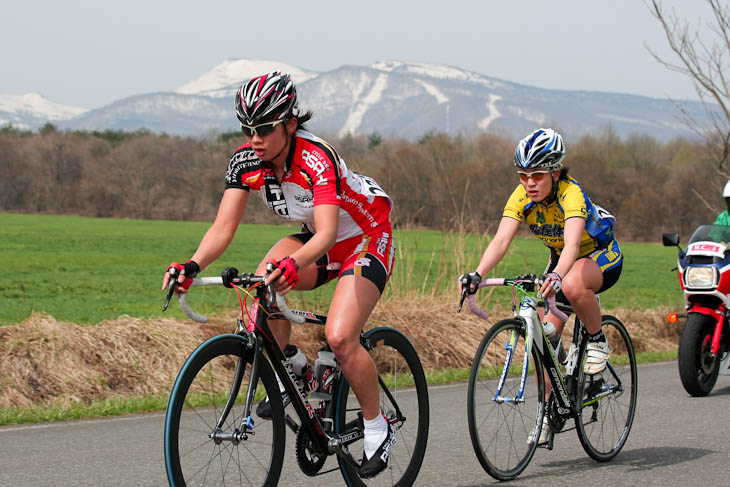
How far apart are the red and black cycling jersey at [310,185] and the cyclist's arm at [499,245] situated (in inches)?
44.3

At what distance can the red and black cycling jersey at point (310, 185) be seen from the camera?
14.5ft

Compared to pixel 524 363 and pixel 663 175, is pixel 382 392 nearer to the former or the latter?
pixel 524 363

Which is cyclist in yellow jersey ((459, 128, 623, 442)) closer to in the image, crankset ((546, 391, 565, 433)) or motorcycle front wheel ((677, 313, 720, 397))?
crankset ((546, 391, 565, 433))

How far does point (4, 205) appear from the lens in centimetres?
9350

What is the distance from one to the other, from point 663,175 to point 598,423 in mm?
84539

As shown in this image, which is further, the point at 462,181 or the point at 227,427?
the point at 462,181

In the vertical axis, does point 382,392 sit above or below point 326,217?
below

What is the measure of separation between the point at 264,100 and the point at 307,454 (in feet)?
5.61

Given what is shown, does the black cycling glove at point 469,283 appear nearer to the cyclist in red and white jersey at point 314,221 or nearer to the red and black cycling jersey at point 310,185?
the cyclist in red and white jersey at point 314,221

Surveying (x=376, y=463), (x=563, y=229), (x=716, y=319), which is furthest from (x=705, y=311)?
(x=376, y=463)

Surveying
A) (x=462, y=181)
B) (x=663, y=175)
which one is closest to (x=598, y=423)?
(x=462, y=181)

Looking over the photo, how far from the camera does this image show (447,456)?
609cm

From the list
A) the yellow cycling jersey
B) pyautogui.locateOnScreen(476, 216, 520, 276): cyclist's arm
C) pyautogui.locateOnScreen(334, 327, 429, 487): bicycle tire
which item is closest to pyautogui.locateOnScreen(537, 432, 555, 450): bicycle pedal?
pyautogui.locateOnScreen(334, 327, 429, 487): bicycle tire

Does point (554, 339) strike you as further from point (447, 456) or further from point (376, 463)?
point (376, 463)
